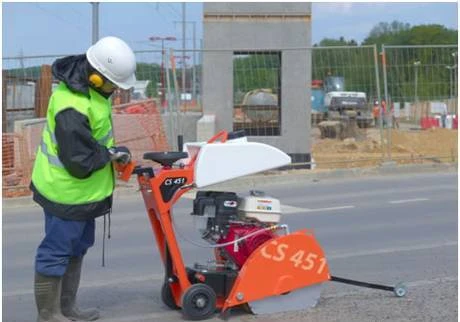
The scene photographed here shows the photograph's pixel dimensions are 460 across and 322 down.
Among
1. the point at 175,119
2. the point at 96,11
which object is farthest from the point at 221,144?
the point at 96,11

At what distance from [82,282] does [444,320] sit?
300cm

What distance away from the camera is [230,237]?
553 cm

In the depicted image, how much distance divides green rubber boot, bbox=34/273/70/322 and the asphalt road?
0.52m

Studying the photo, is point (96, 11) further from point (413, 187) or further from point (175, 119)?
point (413, 187)

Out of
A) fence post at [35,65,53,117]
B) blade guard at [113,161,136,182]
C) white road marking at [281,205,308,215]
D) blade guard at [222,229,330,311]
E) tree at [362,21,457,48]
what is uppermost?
tree at [362,21,457,48]

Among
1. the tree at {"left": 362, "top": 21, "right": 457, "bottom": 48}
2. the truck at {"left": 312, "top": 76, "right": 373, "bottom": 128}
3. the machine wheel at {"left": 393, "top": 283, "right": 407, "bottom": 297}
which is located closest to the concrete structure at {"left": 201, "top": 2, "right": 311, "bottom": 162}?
the truck at {"left": 312, "top": 76, "right": 373, "bottom": 128}

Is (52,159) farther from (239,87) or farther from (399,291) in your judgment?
(239,87)

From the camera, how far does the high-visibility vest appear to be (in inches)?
202

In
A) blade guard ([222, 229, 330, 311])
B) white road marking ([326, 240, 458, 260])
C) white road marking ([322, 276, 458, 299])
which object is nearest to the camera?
blade guard ([222, 229, 330, 311])

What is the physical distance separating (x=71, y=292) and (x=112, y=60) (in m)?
1.59

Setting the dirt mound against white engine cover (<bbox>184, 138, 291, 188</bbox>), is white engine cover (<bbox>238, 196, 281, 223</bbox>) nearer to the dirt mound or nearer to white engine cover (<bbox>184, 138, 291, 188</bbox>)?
white engine cover (<bbox>184, 138, 291, 188</bbox>)

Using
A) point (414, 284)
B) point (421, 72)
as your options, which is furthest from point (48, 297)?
point (421, 72)

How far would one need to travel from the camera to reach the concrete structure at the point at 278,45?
16.7 m

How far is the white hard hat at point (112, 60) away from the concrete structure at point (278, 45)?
11333mm
